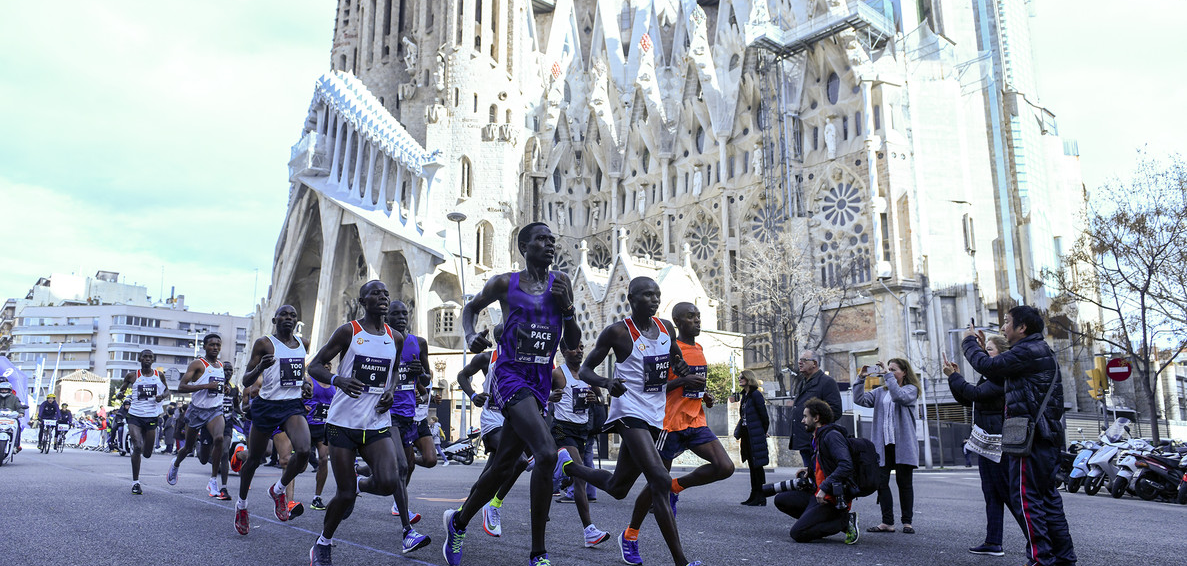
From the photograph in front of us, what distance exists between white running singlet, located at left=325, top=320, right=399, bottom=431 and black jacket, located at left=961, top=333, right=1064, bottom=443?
3548mm

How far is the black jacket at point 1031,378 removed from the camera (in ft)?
16.7

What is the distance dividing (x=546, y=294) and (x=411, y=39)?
48.8 m

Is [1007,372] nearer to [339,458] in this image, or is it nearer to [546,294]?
[546,294]

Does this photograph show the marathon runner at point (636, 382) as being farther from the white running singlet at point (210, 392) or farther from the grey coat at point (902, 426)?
the white running singlet at point (210, 392)

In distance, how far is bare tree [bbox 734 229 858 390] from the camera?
31938 mm

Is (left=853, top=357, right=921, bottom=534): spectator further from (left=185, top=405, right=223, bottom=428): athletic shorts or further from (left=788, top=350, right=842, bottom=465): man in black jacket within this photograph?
(left=185, top=405, right=223, bottom=428): athletic shorts

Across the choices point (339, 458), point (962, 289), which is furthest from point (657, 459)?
point (962, 289)

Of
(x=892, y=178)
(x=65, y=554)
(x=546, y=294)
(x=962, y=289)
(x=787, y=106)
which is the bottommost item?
(x=65, y=554)

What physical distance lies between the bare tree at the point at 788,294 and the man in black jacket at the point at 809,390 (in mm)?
21509

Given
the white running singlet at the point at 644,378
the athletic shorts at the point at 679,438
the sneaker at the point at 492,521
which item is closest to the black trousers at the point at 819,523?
the athletic shorts at the point at 679,438

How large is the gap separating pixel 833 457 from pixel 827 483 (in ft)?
1.08

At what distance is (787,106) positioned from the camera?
3766 cm

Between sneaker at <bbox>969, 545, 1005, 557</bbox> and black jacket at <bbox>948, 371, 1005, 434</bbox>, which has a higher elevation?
black jacket at <bbox>948, 371, 1005, 434</bbox>

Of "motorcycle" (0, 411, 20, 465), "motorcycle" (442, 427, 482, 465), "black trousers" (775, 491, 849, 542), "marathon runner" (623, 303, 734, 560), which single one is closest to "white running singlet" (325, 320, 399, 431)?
"marathon runner" (623, 303, 734, 560)
